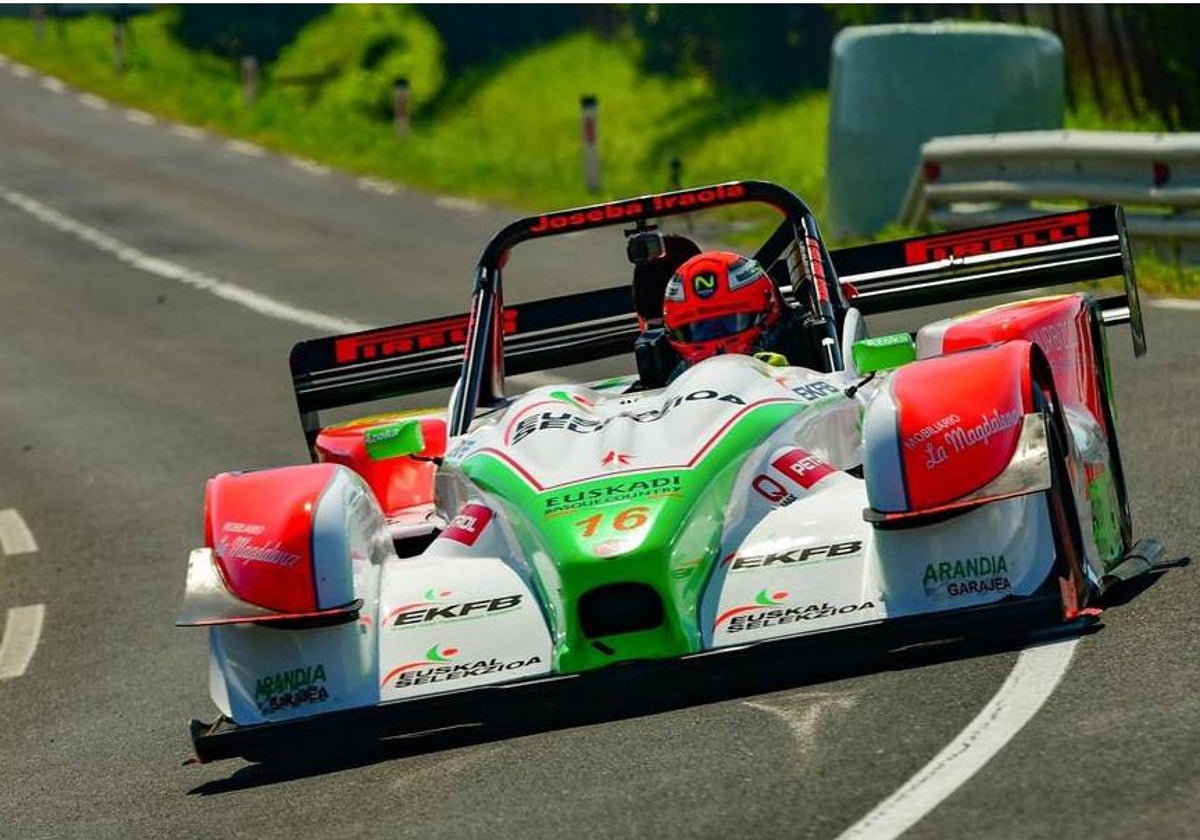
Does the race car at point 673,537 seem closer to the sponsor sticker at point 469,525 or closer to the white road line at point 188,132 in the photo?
the sponsor sticker at point 469,525

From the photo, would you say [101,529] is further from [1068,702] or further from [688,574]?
[1068,702]

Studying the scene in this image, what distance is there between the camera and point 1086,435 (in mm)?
8273

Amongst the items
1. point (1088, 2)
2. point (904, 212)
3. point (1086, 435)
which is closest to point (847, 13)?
point (1088, 2)

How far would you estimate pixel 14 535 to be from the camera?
1424 centimetres

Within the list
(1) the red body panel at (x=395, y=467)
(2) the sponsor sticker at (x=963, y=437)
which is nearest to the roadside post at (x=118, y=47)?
(1) the red body panel at (x=395, y=467)

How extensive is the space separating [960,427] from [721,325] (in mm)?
2073

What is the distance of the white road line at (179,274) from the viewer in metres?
20.9

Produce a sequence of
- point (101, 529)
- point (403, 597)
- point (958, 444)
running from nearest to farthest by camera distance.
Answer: point (958, 444)
point (403, 597)
point (101, 529)

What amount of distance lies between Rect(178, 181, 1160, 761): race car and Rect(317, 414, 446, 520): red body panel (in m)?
1.04

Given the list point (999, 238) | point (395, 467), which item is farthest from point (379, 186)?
point (395, 467)

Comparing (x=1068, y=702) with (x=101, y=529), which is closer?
(x=1068, y=702)

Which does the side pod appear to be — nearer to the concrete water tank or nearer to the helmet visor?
the helmet visor

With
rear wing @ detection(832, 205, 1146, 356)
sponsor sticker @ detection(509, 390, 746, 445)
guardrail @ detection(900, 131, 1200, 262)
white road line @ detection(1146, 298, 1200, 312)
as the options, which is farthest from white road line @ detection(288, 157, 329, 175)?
sponsor sticker @ detection(509, 390, 746, 445)

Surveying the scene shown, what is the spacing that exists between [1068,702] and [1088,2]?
60.6 feet
